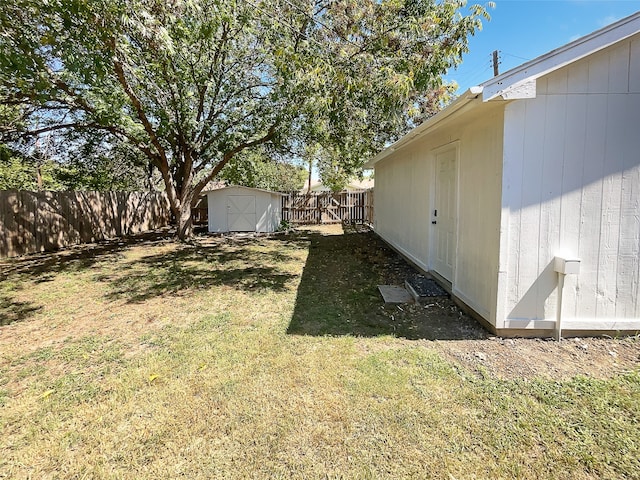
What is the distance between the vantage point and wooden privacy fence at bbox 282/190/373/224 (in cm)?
1631

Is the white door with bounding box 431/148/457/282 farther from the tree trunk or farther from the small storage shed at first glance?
the small storage shed

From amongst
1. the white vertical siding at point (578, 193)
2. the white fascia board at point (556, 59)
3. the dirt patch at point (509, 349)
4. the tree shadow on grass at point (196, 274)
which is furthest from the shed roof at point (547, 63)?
the tree shadow on grass at point (196, 274)

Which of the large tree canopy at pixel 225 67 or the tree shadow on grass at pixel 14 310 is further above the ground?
the large tree canopy at pixel 225 67

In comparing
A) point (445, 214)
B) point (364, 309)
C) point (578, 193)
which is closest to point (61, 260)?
point (364, 309)

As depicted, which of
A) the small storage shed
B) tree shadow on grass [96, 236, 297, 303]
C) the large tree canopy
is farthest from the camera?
the small storage shed

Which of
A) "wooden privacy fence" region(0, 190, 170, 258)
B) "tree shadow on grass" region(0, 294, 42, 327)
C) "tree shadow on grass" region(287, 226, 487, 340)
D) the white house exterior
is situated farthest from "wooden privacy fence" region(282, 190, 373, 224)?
the white house exterior

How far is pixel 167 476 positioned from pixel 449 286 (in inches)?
162

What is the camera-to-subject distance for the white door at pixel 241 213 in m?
13.4

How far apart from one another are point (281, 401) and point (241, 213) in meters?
11.6

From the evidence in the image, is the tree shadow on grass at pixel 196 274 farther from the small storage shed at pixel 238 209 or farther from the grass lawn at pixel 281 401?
the small storage shed at pixel 238 209

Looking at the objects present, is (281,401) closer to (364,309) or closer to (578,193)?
(364,309)

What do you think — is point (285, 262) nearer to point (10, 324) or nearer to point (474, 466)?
point (10, 324)

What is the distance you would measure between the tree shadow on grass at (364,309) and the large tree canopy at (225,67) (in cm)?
290

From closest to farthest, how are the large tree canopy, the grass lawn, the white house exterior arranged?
the grass lawn → the white house exterior → the large tree canopy
